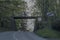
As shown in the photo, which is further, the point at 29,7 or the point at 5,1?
the point at 29,7

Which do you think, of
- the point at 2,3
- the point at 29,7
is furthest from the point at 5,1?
the point at 29,7

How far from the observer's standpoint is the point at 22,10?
87.9ft

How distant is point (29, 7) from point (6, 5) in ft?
21.9

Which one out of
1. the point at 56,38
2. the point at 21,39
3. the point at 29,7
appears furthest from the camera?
the point at 29,7

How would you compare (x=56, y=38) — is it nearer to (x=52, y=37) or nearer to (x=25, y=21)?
(x=52, y=37)

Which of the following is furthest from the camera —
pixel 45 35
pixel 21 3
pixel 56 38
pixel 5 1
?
pixel 21 3

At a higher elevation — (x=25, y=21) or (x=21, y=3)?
(x=21, y=3)

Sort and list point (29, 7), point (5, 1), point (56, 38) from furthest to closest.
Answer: point (29, 7), point (5, 1), point (56, 38)

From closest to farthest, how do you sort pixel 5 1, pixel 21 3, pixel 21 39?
pixel 21 39 < pixel 5 1 < pixel 21 3

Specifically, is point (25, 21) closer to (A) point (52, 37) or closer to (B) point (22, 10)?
(B) point (22, 10)

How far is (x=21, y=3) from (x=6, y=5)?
2.32 meters

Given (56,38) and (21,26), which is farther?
(21,26)

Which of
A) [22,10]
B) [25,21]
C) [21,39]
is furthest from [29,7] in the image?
[21,39]

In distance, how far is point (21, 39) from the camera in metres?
4.99
